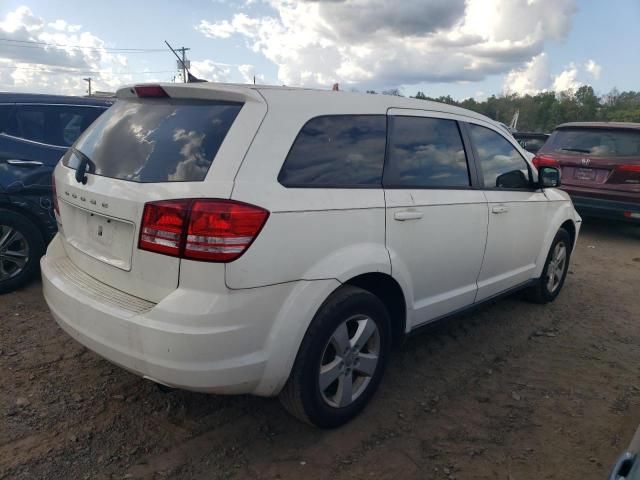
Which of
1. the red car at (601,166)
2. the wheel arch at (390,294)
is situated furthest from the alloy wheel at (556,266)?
the red car at (601,166)

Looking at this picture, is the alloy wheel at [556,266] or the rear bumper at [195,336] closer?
the rear bumper at [195,336]

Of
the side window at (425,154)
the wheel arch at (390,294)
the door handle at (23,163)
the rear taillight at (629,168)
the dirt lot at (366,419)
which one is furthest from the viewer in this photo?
the rear taillight at (629,168)

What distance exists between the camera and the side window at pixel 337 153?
2469 millimetres

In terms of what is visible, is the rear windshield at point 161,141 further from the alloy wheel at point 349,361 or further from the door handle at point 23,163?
the door handle at point 23,163

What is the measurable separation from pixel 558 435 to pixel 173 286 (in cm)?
227

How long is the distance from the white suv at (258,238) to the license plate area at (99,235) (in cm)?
1

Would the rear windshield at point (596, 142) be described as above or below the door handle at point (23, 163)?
above

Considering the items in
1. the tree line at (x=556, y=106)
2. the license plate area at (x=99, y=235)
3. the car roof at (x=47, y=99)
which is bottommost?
the license plate area at (x=99, y=235)

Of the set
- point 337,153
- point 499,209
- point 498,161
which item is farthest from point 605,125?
point 337,153

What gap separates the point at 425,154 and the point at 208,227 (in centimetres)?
163

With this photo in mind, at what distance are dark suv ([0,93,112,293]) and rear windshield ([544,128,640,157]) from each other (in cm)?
712

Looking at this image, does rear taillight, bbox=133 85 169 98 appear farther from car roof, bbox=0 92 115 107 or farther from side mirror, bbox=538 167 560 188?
side mirror, bbox=538 167 560 188

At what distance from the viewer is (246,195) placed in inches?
86.8

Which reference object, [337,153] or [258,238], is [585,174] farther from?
[258,238]
